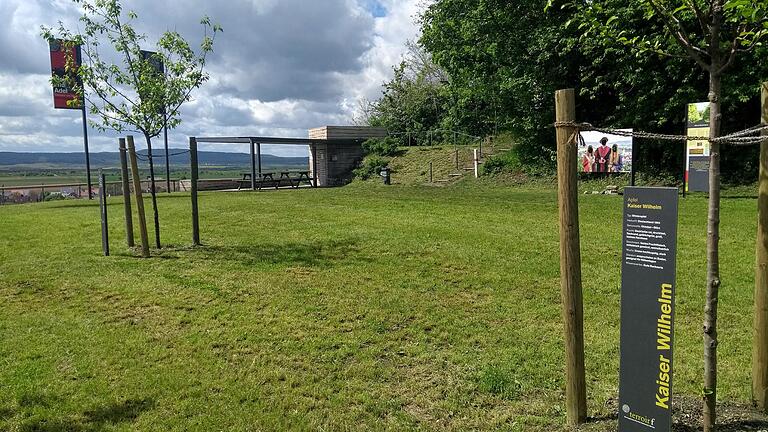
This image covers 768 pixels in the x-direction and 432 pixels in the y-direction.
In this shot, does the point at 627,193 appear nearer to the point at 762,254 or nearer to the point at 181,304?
the point at 762,254

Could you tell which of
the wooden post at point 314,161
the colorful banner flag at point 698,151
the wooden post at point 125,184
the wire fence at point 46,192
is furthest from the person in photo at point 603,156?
the wire fence at point 46,192

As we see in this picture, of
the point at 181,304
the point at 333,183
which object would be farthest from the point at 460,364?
the point at 333,183

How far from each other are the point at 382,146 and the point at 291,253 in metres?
22.7

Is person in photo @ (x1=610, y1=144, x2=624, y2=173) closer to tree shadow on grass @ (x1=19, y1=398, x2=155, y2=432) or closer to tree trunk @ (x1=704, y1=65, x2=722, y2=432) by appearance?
tree trunk @ (x1=704, y1=65, x2=722, y2=432)

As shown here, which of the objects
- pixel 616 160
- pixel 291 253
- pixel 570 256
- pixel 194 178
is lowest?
pixel 291 253

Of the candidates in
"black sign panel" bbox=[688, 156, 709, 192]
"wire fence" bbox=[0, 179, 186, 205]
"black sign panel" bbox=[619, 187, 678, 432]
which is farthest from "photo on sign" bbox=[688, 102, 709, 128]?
"wire fence" bbox=[0, 179, 186, 205]

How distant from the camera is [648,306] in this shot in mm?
2535

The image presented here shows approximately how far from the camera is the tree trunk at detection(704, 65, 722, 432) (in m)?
2.44

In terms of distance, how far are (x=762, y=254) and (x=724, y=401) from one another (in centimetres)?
103

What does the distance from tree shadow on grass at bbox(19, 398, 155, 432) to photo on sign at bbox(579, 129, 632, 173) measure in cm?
1669

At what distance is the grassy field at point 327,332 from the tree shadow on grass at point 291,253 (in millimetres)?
49

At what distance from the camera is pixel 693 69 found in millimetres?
17438

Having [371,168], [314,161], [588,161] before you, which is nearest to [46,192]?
[314,161]

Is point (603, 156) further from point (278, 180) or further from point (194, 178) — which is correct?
point (278, 180)
